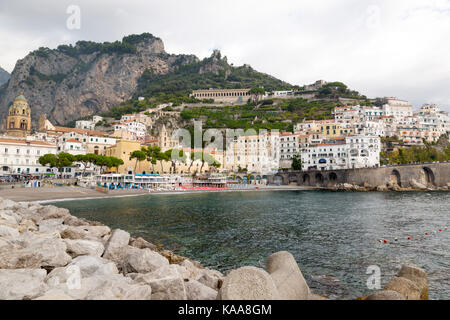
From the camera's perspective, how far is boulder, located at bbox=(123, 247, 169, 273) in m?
6.76

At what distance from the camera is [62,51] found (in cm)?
16325

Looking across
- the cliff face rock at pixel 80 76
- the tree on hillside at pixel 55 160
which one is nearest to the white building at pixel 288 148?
the tree on hillside at pixel 55 160

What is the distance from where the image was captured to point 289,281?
203 inches

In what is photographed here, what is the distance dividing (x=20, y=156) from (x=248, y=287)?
67.9 m

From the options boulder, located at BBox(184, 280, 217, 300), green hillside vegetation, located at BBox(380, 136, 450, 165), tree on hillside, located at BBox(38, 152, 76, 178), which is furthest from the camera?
green hillside vegetation, located at BBox(380, 136, 450, 165)

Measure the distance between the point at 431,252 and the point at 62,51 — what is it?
203 metres

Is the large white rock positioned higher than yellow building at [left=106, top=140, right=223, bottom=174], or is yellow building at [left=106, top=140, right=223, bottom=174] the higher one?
yellow building at [left=106, top=140, right=223, bottom=174]

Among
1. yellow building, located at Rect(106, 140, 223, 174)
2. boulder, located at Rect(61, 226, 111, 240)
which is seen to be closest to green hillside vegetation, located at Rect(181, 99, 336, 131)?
yellow building, located at Rect(106, 140, 223, 174)

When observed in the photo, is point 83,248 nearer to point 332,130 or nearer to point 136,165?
point 136,165

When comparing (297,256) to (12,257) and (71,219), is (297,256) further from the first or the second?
(71,219)

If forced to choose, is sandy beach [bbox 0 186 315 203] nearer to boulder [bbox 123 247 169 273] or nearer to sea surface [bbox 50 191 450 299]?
sea surface [bbox 50 191 450 299]

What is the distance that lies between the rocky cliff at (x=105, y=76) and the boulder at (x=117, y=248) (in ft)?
446

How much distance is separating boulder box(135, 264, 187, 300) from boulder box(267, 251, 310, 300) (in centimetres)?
194
